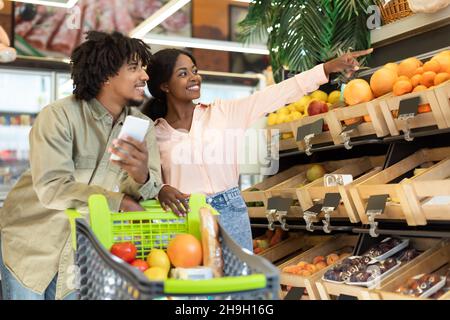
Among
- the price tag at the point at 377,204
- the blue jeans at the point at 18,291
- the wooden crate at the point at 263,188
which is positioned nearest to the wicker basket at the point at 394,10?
the wooden crate at the point at 263,188

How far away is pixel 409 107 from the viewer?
89.7 inches

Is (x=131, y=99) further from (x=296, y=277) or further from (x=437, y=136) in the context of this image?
(x=437, y=136)

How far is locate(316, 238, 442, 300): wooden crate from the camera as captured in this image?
7.43 feet

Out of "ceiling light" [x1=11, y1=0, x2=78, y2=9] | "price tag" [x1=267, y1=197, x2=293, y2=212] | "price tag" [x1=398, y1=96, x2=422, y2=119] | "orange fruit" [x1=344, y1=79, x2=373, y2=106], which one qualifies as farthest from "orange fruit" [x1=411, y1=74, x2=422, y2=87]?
"ceiling light" [x1=11, y1=0, x2=78, y2=9]

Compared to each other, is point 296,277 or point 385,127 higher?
point 385,127

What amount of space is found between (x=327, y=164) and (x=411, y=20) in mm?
847

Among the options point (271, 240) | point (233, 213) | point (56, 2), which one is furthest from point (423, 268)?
point (56, 2)

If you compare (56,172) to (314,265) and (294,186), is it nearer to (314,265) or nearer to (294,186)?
(314,265)

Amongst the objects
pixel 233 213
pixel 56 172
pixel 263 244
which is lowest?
pixel 263 244

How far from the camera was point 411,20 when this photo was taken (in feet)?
9.20

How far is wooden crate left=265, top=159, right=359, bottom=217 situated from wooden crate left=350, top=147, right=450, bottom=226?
1.42 ft

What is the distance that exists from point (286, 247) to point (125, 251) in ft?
5.92

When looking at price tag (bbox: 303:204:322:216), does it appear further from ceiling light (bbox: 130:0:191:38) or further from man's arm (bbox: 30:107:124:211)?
ceiling light (bbox: 130:0:191:38)
